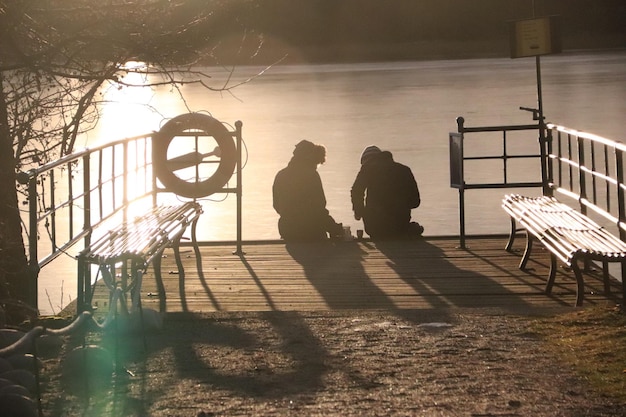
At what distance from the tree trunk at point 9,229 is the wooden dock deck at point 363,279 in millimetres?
559

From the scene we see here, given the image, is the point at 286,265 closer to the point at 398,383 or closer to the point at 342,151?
the point at 398,383

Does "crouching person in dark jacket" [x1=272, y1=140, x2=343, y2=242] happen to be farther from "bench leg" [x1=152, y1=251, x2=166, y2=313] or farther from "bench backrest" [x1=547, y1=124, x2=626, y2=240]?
"bench leg" [x1=152, y1=251, x2=166, y2=313]

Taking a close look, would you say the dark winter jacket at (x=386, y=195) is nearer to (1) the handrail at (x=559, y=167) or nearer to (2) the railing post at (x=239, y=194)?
(1) the handrail at (x=559, y=167)

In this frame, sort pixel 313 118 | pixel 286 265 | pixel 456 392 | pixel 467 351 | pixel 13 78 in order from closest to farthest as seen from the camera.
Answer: pixel 456 392 < pixel 467 351 < pixel 13 78 < pixel 286 265 < pixel 313 118

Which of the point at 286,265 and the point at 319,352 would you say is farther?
the point at 286,265

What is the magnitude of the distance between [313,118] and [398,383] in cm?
2282

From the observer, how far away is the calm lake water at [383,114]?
15.4 metres

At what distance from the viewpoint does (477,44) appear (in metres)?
63.9

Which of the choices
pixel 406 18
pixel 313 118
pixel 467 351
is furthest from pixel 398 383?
pixel 406 18

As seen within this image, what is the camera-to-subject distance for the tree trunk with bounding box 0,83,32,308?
26.5ft

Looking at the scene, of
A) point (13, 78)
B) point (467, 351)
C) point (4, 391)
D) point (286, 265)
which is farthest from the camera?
point (286, 265)

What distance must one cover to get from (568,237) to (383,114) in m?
21.6

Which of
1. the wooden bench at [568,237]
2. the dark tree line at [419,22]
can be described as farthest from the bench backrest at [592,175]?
the dark tree line at [419,22]

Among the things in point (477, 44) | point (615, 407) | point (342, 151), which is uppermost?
point (477, 44)
